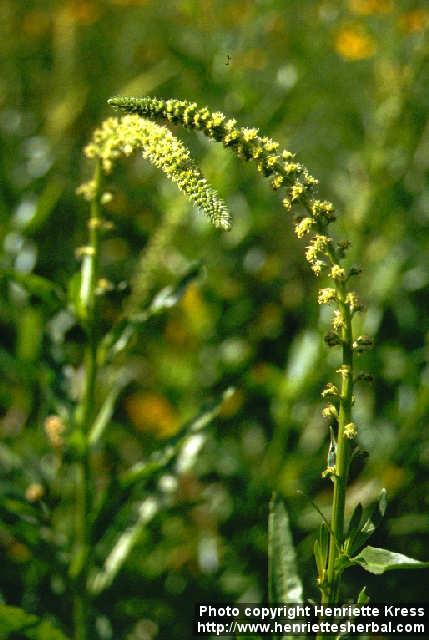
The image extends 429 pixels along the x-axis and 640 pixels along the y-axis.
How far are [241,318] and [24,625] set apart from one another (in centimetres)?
158

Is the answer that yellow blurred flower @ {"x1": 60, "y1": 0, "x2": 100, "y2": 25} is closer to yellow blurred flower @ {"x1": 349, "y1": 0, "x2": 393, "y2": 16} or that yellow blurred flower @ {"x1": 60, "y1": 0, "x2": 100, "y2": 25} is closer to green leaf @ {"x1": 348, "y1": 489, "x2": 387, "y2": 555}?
yellow blurred flower @ {"x1": 349, "y1": 0, "x2": 393, "y2": 16}

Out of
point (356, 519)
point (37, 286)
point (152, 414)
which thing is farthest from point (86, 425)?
point (152, 414)

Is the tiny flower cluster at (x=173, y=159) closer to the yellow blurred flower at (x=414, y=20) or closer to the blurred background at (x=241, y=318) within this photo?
the blurred background at (x=241, y=318)

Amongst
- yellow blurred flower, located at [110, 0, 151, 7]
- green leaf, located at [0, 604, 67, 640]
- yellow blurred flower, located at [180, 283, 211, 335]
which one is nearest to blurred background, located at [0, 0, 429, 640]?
yellow blurred flower, located at [180, 283, 211, 335]

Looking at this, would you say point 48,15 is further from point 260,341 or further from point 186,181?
point 186,181

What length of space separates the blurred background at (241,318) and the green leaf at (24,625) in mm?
440

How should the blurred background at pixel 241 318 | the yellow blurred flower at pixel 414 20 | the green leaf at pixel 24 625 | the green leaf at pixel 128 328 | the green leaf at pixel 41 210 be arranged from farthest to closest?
the yellow blurred flower at pixel 414 20 → the green leaf at pixel 41 210 → the blurred background at pixel 241 318 → the green leaf at pixel 128 328 → the green leaf at pixel 24 625

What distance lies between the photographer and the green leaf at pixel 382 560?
3.36ft

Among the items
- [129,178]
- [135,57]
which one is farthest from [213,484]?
[135,57]

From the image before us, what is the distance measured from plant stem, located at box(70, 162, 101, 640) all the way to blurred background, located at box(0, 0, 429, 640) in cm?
14

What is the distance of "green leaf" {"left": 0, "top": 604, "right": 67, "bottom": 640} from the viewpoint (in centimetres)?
130

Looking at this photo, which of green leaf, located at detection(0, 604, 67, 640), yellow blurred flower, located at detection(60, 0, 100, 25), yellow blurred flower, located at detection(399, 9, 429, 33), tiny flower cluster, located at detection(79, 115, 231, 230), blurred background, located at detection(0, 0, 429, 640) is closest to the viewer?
tiny flower cluster, located at detection(79, 115, 231, 230)

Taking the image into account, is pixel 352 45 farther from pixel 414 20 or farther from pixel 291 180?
pixel 291 180

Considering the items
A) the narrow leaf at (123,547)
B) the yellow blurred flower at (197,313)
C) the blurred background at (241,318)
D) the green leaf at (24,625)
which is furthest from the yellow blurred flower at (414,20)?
the green leaf at (24,625)
